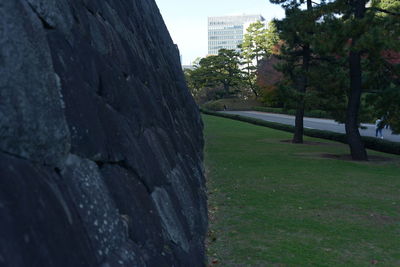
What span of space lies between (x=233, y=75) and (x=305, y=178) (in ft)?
212

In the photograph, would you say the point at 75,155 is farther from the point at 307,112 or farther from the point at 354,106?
the point at 307,112

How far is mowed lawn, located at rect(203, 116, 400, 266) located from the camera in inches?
231

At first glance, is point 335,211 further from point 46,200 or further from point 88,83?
point 46,200

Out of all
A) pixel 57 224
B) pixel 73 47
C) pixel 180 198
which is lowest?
pixel 180 198

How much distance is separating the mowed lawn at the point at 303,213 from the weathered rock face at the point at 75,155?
162 centimetres

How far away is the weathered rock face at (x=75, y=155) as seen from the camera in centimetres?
187

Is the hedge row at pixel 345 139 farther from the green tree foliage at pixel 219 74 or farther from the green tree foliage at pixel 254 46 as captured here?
the green tree foliage at pixel 254 46

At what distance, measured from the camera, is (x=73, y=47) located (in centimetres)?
314

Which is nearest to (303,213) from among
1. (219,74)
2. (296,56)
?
(296,56)

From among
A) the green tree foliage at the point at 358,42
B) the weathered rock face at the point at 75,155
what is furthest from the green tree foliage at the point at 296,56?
the weathered rock face at the point at 75,155

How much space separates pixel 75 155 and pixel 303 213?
6377 mm

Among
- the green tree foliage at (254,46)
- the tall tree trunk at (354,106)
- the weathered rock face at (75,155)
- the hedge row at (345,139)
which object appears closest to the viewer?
the weathered rock face at (75,155)

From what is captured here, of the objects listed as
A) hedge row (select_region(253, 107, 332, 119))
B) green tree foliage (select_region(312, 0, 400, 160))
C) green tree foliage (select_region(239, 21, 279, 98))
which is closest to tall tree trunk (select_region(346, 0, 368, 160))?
green tree foliage (select_region(312, 0, 400, 160))

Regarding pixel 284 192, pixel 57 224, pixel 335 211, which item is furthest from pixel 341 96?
pixel 57 224
